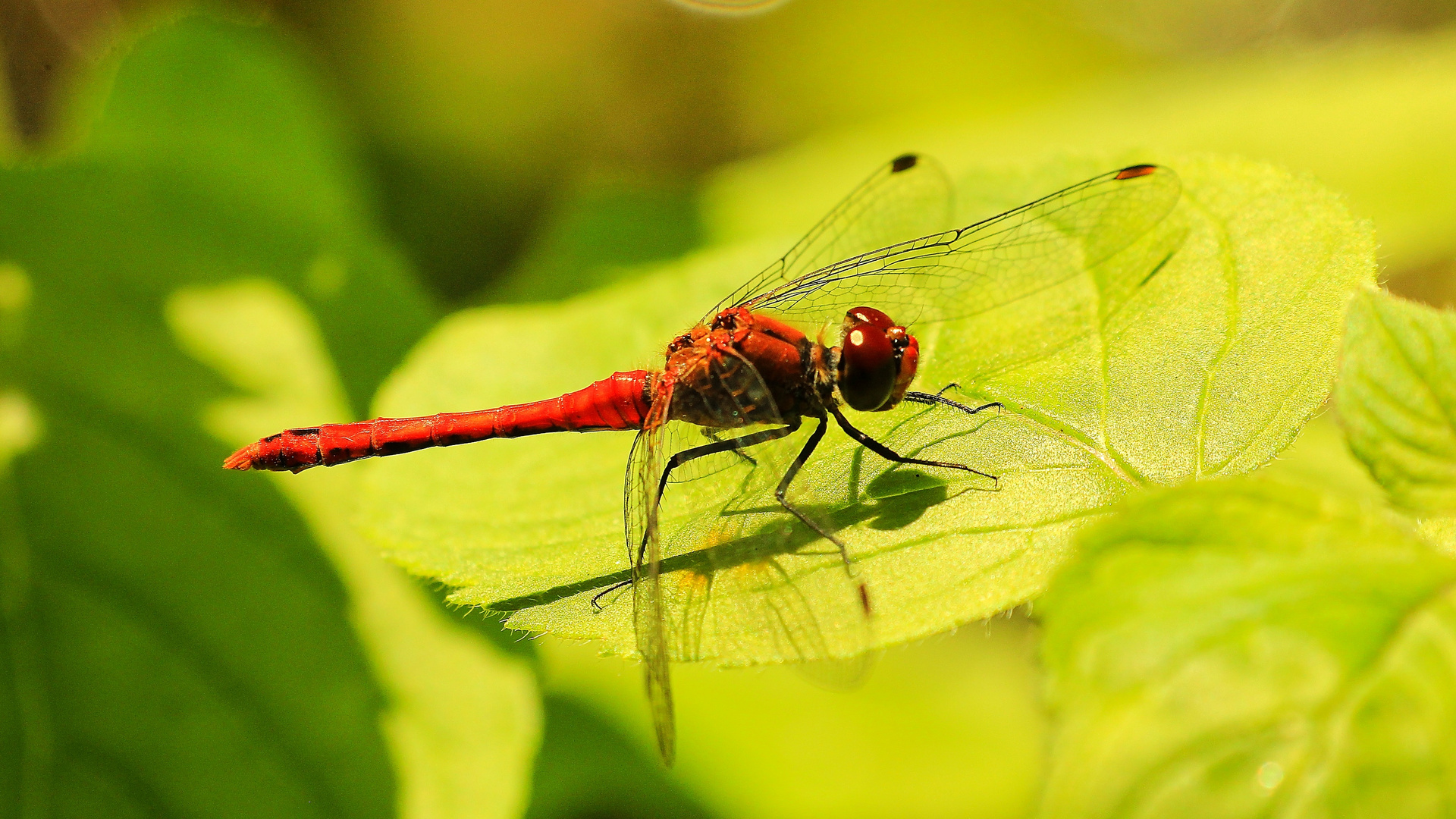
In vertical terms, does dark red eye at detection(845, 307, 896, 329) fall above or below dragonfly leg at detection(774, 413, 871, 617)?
above

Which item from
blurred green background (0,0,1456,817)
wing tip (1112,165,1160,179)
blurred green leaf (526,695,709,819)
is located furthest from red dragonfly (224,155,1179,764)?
blurred green leaf (526,695,709,819)

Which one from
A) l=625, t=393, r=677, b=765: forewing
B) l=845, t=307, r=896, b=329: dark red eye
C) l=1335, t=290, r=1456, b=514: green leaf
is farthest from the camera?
l=845, t=307, r=896, b=329: dark red eye

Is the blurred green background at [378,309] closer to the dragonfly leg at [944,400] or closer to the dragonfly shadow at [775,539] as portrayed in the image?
the dragonfly shadow at [775,539]

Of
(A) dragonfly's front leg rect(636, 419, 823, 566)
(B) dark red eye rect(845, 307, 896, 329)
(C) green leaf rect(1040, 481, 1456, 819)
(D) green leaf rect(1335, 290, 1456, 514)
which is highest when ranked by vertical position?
(B) dark red eye rect(845, 307, 896, 329)

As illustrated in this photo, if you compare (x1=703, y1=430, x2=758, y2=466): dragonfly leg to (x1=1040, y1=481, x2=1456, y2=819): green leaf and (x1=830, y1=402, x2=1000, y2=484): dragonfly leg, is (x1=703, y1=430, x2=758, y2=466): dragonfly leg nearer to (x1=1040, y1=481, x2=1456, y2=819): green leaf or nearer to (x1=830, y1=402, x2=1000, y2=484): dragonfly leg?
(x1=830, y1=402, x2=1000, y2=484): dragonfly leg

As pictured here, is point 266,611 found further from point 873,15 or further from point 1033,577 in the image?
point 873,15

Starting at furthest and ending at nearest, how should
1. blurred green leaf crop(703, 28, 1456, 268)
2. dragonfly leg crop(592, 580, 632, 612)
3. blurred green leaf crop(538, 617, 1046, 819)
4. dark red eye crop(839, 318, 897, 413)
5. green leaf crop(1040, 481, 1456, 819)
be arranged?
blurred green leaf crop(703, 28, 1456, 268) → blurred green leaf crop(538, 617, 1046, 819) → dark red eye crop(839, 318, 897, 413) → dragonfly leg crop(592, 580, 632, 612) → green leaf crop(1040, 481, 1456, 819)

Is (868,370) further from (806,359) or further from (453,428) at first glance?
(453,428)

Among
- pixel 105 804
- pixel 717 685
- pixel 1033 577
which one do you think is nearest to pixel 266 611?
pixel 105 804
